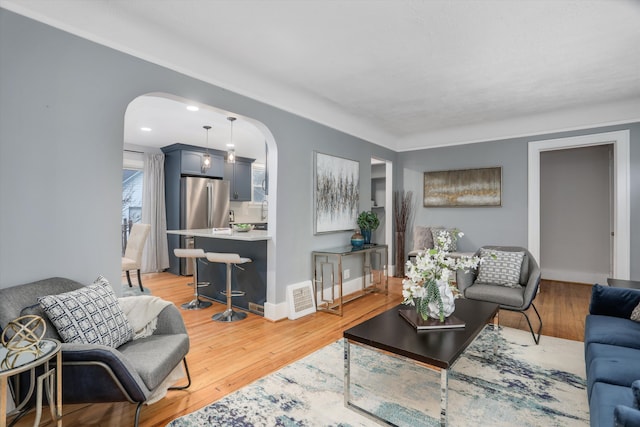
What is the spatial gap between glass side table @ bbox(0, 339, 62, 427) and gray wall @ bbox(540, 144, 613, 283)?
6.76 metres

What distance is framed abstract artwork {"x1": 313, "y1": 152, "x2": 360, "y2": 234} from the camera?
13.6 feet

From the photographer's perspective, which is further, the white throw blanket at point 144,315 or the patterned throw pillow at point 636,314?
the patterned throw pillow at point 636,314

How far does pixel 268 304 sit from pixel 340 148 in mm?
2337

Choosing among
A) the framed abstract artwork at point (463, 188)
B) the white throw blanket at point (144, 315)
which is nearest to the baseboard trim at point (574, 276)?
the framed abstract artwork at point (463, 188)

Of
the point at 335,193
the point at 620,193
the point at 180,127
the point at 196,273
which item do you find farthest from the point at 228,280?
the point at 620,193

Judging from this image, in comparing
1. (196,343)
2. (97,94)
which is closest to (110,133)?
(97,94)

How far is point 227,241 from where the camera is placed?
13.8ft

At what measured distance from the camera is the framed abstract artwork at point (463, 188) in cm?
500

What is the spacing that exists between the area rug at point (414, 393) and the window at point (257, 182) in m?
5.74

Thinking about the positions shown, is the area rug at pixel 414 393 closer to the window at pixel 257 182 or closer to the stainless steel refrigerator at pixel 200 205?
the stainless steel refrigerator at pixel 200 205

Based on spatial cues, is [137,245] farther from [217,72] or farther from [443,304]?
[443,304]

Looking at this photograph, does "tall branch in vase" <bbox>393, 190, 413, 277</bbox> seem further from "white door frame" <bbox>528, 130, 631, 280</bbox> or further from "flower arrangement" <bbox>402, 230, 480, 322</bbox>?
"flower arrangement" <bbox>402, 230, 480, 322</bbox>

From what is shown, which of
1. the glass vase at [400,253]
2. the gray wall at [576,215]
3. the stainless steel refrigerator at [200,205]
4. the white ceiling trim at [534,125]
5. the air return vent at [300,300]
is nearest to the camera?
the air return vent at [300,300]

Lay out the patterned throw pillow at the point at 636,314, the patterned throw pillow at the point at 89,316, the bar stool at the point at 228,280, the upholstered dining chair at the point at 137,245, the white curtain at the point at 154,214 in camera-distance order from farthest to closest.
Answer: the white curtain at the point at 154,214
the upholstered dining chair at the point at 137,245
the bar stool at the point at 228,280
the patterned throw pillow at the point at 636,314
the patterned throw pillow at the point at 89,316
